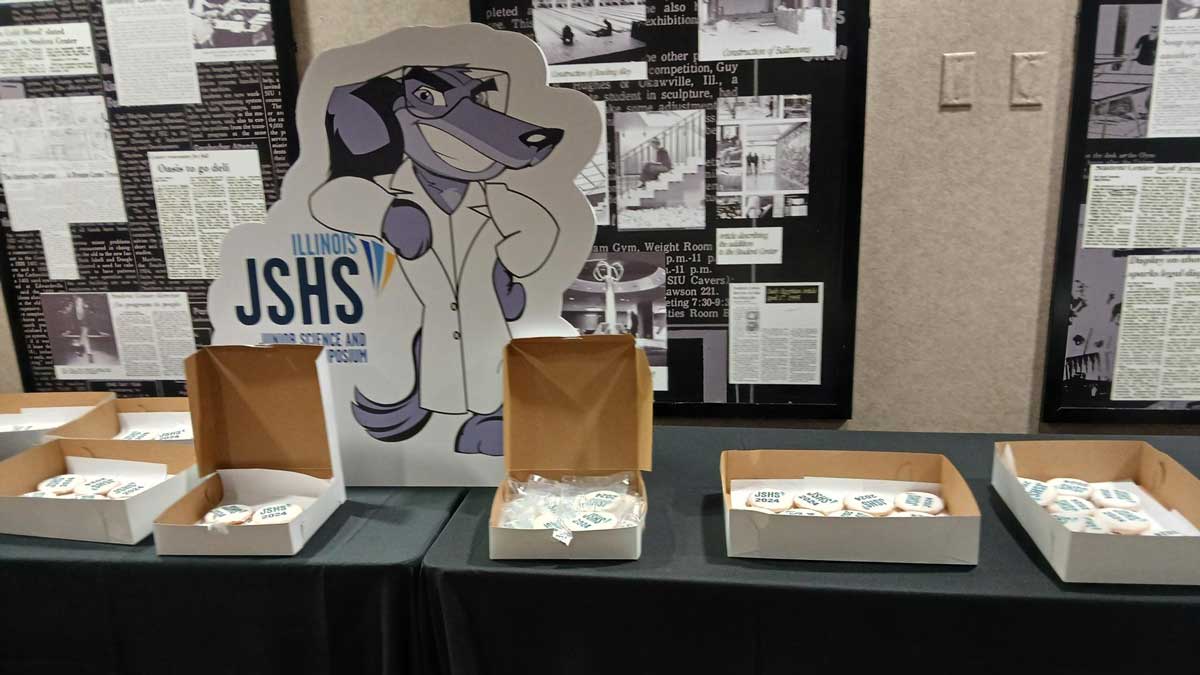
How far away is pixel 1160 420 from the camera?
1.75 m

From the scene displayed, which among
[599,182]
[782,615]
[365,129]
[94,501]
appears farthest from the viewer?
[599,182]

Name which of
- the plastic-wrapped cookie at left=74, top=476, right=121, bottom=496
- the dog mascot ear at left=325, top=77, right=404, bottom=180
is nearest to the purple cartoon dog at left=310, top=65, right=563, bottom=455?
the dog mascot ear at left=325, top=77, right=404, bottom=180

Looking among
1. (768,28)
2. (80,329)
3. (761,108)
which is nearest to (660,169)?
(761,108)

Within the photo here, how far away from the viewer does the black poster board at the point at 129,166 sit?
1.75 metres

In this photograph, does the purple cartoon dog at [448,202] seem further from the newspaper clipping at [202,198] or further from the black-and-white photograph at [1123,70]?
the black-and-white photograph at [1123,70]

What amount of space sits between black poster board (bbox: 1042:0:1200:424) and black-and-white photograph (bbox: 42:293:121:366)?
249 cm

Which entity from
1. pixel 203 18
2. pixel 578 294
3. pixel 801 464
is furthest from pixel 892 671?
pixel 203 18

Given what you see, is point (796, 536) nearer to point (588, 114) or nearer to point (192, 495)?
point (588, 114)

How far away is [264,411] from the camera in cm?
127

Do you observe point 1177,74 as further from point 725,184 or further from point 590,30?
point 590,30

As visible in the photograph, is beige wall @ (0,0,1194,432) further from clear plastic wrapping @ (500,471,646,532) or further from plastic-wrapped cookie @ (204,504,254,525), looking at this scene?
plastic-wrapped cookie @ (204,504,254,525)

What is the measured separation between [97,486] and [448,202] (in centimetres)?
84

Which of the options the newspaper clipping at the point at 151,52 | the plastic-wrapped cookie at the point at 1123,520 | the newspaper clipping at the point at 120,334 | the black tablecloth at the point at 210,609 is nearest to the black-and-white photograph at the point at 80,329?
the newspaper clipping at the point at 120,334

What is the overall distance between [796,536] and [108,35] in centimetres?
199
